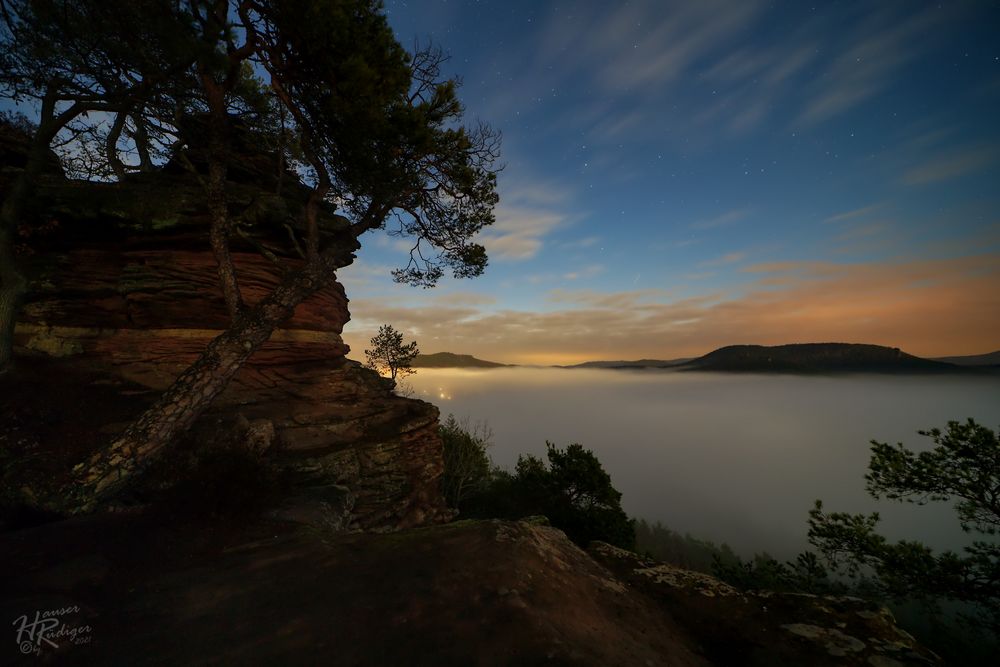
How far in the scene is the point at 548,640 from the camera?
297 cm

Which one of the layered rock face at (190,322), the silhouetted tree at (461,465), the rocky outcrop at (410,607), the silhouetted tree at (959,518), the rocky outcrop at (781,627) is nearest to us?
→ the rocky outcrop at (410,607)

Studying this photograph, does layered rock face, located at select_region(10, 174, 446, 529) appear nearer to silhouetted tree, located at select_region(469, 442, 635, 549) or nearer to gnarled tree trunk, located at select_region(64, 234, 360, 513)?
gnarled tree trunk, located at select_region(64, 234, 360, 513)

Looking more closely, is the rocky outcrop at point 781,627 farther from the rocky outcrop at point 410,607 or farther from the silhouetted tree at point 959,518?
the silhouetted tree at point 959,518

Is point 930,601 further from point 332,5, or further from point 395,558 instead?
point 332,5

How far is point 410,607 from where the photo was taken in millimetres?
3641

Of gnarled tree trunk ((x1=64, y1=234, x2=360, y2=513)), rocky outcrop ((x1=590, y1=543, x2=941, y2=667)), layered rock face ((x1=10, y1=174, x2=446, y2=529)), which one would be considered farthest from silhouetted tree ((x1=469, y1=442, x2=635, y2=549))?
rocky outcrop ((x1=590, y1=543, x2=941, y2=667))

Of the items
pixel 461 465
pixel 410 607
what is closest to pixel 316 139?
pixel 410 607

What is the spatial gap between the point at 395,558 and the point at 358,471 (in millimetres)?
8037

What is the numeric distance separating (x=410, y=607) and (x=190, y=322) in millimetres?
14122

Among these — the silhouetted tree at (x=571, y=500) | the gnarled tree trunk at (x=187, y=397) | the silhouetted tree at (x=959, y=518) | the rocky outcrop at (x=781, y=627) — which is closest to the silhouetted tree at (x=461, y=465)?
the silhouetted tree at (x=571, y=500)

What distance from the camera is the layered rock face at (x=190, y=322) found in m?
11.2

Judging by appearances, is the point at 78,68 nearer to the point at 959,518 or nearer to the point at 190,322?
the point at 190,322

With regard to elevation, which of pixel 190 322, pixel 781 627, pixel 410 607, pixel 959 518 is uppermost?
pixel 190 322

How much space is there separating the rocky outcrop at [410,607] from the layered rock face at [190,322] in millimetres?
5282
